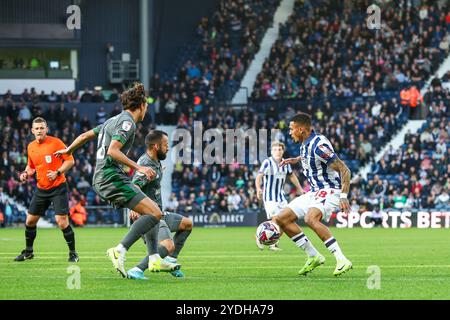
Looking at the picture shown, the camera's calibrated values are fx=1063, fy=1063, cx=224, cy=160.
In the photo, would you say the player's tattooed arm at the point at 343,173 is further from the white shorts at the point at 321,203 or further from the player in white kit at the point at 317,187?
the white shorts at the point at 321,203

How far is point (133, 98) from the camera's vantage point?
13.5 m

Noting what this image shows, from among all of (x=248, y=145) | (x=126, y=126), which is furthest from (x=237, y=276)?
(x=248, y=145)

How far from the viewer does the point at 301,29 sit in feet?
167

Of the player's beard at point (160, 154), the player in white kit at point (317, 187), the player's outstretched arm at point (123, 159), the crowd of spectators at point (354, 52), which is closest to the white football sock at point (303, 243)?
the player in white kit at point (317, 187)

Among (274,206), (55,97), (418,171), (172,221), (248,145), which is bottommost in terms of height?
(418,171)

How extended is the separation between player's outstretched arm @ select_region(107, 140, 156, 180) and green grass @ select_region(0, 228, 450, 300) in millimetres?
1368

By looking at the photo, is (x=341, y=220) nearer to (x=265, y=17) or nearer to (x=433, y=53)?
(x=433, y=53)

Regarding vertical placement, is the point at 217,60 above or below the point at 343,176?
above

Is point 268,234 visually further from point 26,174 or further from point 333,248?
point 26,174

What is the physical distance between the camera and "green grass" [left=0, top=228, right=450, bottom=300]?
1186 cm

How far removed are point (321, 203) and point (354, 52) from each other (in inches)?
1335

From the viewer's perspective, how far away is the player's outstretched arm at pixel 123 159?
41.9 ft

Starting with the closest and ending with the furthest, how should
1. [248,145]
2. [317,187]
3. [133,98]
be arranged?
[133,98]
[317,187]
[248,145]
